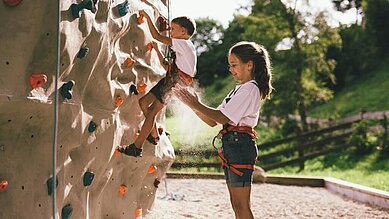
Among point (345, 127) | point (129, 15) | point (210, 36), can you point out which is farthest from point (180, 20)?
point (210, 36)

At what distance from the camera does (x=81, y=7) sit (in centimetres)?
Answer: 392

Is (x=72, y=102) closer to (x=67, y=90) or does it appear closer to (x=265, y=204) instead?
(x=67, y=90)

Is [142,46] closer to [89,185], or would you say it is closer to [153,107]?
[153,107]

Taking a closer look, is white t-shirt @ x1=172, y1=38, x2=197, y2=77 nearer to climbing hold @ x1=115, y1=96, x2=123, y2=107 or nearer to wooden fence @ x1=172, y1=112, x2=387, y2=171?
climbing hold @ x1=115, y1=96, x2=123, y2=107

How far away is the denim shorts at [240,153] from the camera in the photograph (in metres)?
3.80

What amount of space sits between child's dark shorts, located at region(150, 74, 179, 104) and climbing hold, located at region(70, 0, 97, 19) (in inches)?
39.1

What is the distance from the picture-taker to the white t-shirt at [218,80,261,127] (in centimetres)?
376

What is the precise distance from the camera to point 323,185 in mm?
12797

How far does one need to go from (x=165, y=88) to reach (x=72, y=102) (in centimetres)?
103

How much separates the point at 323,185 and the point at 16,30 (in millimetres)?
10354

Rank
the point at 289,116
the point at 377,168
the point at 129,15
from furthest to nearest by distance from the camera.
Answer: the point at 289,116
the point at 377,168
the point at 129,15

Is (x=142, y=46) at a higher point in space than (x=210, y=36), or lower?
lower

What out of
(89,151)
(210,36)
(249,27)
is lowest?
(89,151)

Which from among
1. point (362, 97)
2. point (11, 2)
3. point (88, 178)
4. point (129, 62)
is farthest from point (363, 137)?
point (11, 2)
